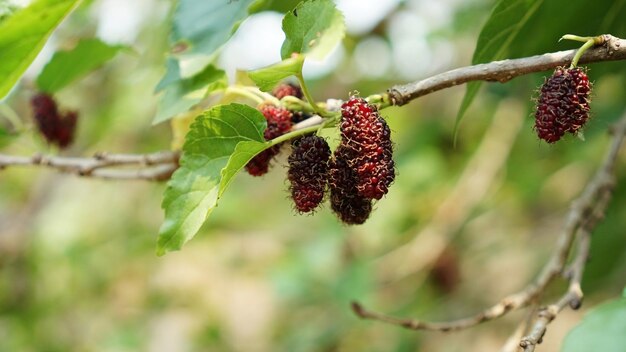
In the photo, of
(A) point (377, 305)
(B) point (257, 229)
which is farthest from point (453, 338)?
(B) point (257, 229)

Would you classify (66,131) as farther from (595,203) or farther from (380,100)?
(595,203)

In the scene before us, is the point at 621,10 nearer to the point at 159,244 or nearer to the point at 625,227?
the point at 159,244

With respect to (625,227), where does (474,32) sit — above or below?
above

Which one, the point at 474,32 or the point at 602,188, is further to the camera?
the point at 474,32

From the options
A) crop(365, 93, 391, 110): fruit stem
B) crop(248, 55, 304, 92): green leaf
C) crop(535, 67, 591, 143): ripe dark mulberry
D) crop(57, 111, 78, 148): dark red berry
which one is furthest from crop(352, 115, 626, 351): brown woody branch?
crop(57, 111, 78, 148): dark red berry

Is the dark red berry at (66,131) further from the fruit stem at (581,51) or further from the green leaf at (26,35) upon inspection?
the fruit stem at (581,51)

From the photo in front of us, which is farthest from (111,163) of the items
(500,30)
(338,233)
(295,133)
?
(338,233)
